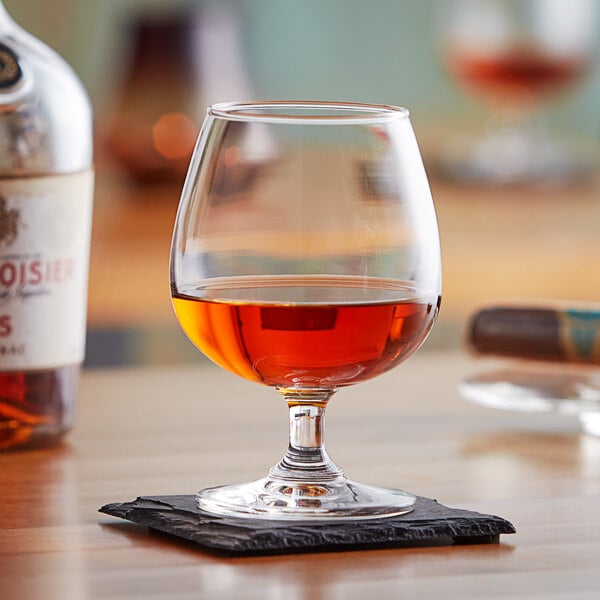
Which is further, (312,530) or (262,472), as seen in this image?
(262,472)

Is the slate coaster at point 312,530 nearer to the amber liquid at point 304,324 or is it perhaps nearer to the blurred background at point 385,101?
the amber liquid at point 304,324

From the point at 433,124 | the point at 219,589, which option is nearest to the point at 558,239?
the point at 433,124

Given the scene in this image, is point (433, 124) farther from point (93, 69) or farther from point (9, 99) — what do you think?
point (9, 99)

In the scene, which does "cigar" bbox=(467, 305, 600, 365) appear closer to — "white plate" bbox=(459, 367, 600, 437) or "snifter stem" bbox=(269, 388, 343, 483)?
"white plate" bbox=(459, 367, 600, 437)

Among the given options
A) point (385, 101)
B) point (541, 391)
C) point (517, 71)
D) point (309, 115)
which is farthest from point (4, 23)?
point (385, 101)

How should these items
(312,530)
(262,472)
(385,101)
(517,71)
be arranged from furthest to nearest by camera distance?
1. (385,101)
2. (517,71)
3. (262,472)
4. (312,530)

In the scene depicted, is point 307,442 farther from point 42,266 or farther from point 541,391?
point 541,391
